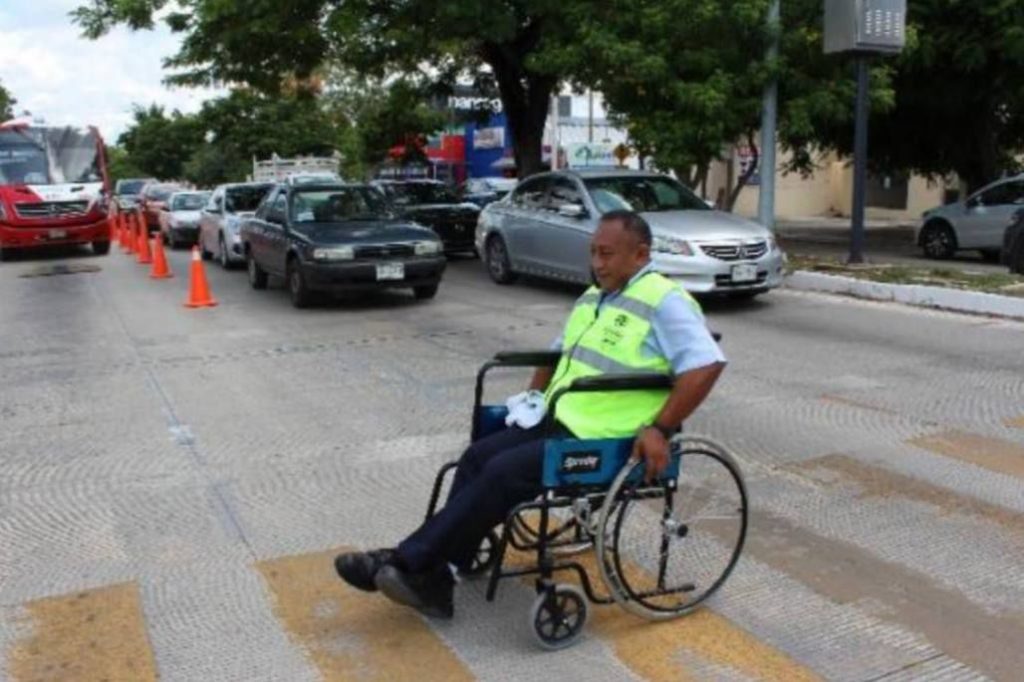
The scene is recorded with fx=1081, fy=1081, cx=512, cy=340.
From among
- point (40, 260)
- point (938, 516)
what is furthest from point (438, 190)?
point (938, 516)

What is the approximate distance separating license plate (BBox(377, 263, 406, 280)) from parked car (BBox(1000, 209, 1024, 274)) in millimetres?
7554

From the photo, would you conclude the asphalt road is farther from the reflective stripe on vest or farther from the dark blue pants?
the reflective stripe on vest

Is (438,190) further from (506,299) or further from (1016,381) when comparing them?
(1016,381)

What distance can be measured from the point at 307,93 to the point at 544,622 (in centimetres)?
2052

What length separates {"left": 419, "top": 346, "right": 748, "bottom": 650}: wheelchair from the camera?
373cm

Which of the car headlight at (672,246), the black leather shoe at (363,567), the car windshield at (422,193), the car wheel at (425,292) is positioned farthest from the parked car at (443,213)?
the black leather shoe at (363,567)

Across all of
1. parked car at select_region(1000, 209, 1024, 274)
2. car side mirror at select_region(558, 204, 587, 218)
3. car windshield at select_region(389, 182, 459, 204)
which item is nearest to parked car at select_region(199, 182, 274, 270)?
car windshield at select_region(389, 182, 459, 204)

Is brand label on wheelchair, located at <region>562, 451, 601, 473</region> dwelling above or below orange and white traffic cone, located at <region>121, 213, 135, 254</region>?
above

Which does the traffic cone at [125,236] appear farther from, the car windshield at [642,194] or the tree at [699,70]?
the car windshield at [642,194]

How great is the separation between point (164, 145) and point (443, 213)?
194 ft

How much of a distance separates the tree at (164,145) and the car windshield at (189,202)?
45.6 metres

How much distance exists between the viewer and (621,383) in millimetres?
3777

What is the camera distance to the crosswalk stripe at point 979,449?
5.84 meters

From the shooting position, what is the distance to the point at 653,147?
1532 centimetres
